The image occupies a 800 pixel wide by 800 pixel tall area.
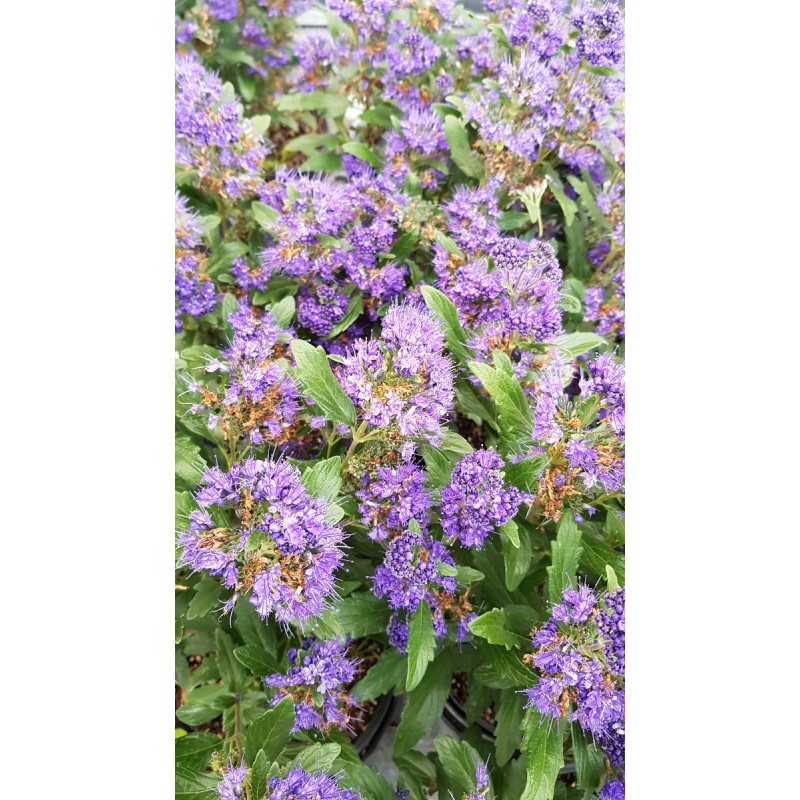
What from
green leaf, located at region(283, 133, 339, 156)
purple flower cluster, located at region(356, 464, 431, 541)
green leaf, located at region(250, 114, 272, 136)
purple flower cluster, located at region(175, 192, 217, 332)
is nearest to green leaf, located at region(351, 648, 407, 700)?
purple flower cluster, located at region(356, 464, 431, 541)

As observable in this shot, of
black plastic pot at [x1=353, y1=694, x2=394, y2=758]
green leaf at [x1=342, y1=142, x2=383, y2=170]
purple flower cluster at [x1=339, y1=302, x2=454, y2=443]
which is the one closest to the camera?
purple flower cluster at [x1=339, y1=302, x2=454, y2=443]

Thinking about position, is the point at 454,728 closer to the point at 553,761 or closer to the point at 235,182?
the point at 553,761

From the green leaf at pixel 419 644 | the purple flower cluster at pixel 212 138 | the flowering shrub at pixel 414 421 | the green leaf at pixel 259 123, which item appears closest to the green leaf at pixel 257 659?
the flowering shrub at pixel 414 421

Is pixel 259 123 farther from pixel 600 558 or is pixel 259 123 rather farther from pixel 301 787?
pixel 301 787

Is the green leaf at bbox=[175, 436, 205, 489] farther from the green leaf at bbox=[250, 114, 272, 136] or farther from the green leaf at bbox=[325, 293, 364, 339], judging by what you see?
the green leaf at bbox=[250, 114, 272, 136]

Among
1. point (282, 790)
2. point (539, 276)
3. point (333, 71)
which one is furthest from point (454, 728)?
point (333, 71)

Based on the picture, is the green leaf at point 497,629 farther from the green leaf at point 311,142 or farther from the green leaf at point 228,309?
the green leaf at point 311,142

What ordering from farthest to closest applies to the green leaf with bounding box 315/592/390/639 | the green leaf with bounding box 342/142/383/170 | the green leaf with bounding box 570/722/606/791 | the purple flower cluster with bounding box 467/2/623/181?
the green leaf with bounding box 342/142/383/170 < the purple flower cluster with bounding box 467/2/623/181 < the green leaf with bounding box 315/592/390/639 < the green leaf with bounding box 570/722/606/791
